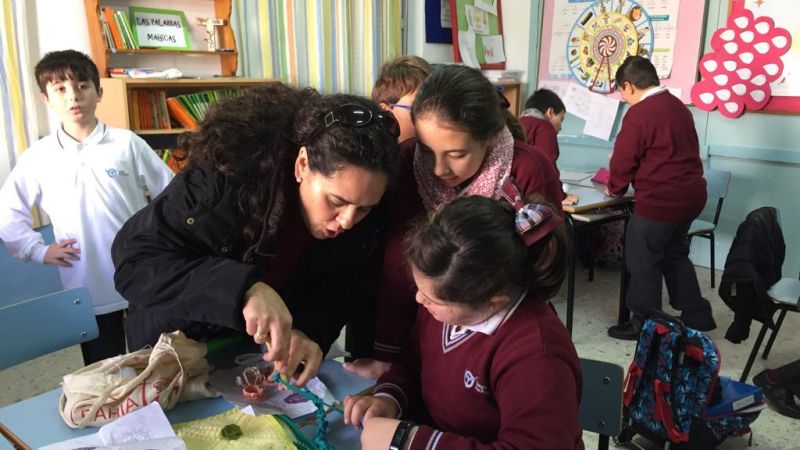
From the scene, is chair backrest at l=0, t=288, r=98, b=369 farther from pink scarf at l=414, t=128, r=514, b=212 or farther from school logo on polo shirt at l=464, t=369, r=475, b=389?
school logo on polo shirt at l=464, t=369, r=475, b=389

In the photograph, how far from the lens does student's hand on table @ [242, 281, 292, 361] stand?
3.47 ft

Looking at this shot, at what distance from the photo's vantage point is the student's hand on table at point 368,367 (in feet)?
4.54

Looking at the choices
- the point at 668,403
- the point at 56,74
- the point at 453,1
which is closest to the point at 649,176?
the point at 668,403

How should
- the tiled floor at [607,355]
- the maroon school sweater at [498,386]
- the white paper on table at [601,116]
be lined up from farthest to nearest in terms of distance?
the white paper on table at [601,116], the tiled floor at [607,355], the maroon school sweater at [498,386]

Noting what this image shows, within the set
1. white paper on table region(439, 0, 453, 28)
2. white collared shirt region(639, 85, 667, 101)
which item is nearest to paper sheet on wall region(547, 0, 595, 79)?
white paper on table region(439, 0, 453, 28)

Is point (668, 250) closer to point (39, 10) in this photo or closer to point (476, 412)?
point (476, 412)

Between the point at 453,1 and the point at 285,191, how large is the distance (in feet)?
13.3

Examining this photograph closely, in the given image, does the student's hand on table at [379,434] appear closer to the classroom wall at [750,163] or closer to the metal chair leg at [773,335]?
the metal chair leg at [773,335]

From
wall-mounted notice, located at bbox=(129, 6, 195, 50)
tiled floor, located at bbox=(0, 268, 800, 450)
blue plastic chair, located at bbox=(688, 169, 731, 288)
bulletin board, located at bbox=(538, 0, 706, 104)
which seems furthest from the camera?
bulletin board, located at bbox=(538, 0, 706, 104)

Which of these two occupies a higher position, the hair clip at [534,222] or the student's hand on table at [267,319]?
the hair clip at [534,222]

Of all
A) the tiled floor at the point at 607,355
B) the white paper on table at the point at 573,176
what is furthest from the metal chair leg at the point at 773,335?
the white paper on table at the point at 573,176

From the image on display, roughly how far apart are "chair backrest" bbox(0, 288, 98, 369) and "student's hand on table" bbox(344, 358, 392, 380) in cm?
84

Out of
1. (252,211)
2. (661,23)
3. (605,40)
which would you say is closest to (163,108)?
(252,211)

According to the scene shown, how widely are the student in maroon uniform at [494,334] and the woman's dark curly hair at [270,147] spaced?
195 millimetres
